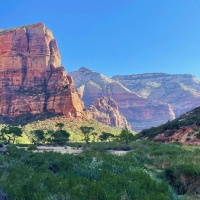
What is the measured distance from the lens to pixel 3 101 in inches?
4904

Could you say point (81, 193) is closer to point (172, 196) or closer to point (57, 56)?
point (172, 196)

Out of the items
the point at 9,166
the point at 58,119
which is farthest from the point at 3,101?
the point at 9,166

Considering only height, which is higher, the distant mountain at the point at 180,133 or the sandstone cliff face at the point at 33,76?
the sandstone cliff face at the point at 33,76

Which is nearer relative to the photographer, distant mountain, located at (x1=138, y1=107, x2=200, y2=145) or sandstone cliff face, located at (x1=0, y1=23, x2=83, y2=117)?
distant mountain, located at (x1=138, y1=107, x2=200, y2=145)

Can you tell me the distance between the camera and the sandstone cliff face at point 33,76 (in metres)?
118

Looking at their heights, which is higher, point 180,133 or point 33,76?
point 33,76

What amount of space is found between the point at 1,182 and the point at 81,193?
283cm

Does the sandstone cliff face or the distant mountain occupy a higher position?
the sandstone cliff face

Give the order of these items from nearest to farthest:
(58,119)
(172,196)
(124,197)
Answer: (124,197) → (172,196) → (58,119)

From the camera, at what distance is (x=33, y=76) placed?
136 meters

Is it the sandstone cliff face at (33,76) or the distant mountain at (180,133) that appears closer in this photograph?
the distant mountain at (180,133)

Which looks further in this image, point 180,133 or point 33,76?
point 33,76

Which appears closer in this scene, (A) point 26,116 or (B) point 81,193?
(B) point 81,193

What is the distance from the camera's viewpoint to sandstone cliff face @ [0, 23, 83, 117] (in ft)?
386
